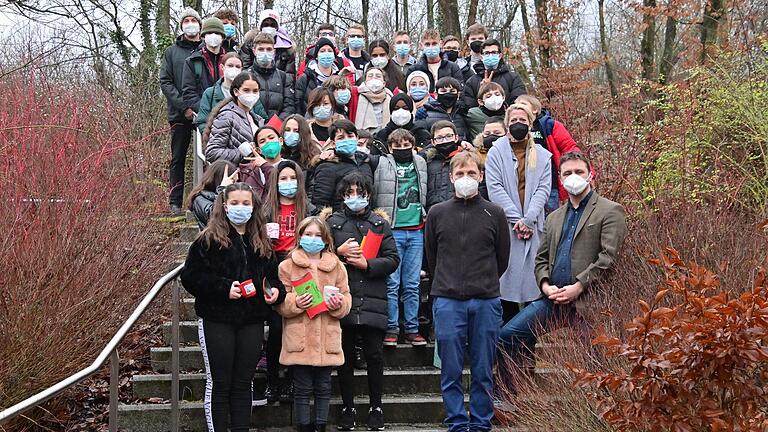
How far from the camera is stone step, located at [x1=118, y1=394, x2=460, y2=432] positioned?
6.88 m

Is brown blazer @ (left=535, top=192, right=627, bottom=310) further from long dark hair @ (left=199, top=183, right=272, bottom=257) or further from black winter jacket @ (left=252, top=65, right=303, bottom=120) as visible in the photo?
black winter jacket @ (left=252, top=65, right=303, bottom=120)

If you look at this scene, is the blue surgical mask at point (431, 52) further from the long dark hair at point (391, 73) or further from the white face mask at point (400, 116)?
the white face mask at point (400, 116)

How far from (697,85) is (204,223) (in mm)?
6070

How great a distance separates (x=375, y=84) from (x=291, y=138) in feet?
6.11

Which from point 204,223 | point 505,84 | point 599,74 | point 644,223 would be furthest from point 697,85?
point 599,74

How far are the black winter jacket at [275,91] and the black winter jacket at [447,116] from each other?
1.61m

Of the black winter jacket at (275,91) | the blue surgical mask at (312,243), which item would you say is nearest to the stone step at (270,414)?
the blue surgical mask at (312,243)

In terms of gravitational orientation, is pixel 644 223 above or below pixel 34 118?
below

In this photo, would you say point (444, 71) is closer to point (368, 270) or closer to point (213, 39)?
point (213, 39)

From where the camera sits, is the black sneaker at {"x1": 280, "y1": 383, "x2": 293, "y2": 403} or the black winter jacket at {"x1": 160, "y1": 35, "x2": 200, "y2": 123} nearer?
the black sneaker at {"x1": 280, "y1": 383, "x2": 293, "y2": 403}

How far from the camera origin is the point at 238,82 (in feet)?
28.2

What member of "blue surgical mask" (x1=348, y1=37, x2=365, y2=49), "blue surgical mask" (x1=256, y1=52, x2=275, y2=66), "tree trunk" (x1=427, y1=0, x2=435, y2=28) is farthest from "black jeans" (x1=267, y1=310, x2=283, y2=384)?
"tree trunk" (x1=427, y1=0, x2=435, y2=28)

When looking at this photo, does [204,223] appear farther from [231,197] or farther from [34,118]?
[34,118]

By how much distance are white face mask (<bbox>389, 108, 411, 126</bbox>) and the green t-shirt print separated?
854 millimetres
